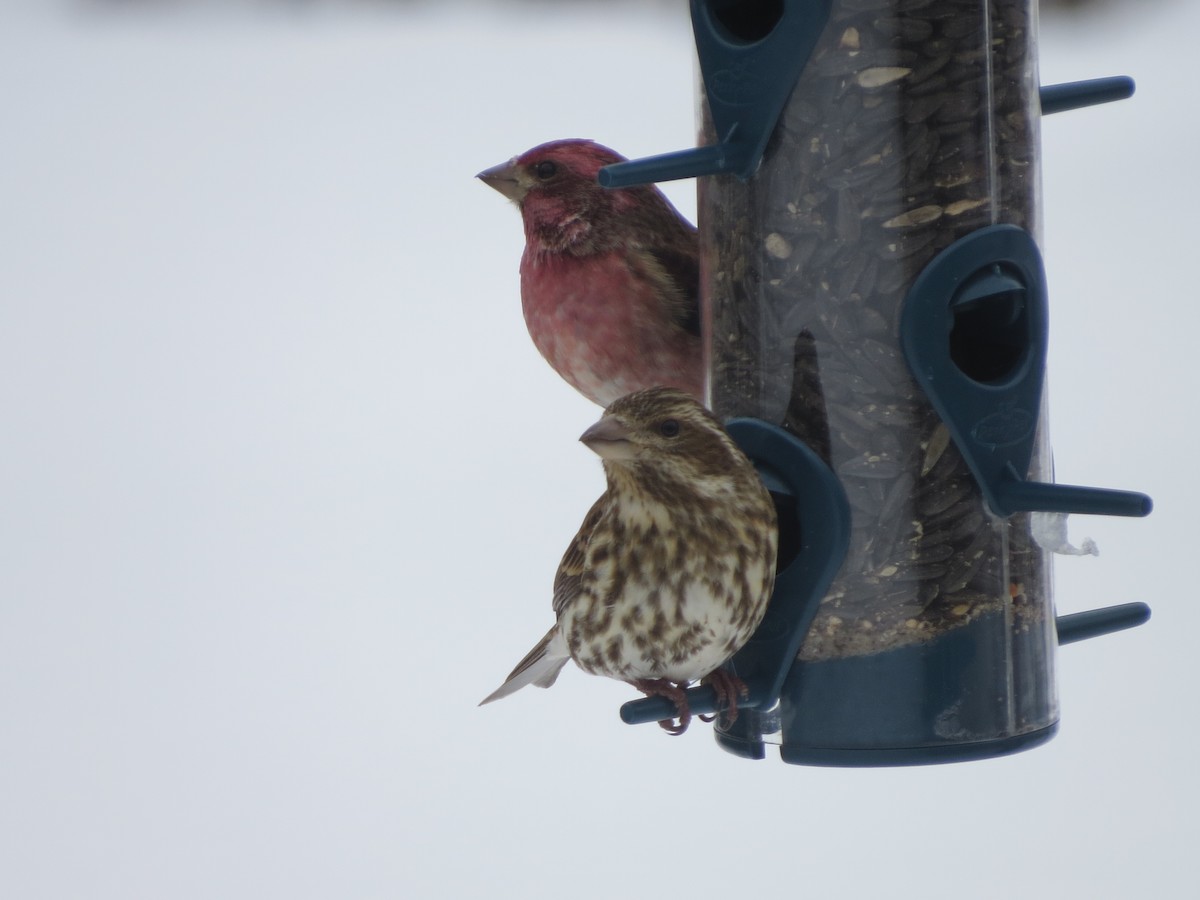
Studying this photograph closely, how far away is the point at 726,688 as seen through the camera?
322cm

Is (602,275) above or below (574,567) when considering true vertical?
above

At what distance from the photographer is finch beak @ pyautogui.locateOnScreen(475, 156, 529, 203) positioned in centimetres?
404

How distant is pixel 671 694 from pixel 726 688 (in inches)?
5.8

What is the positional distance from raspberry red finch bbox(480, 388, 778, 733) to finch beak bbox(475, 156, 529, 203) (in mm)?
1103

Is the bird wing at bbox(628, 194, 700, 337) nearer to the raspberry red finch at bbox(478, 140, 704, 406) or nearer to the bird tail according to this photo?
the raspberry red finch at bbox(478, 140, 704, 406)

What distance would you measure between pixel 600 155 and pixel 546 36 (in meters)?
4.26

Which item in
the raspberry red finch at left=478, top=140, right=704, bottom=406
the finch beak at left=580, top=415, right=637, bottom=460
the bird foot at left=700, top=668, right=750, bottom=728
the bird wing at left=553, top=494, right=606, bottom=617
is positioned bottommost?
the bird foot at left=700, top=668, right=750, bottom=728

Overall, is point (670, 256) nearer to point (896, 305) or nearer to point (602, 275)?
point (602, 275)

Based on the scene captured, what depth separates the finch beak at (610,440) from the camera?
9.74ft

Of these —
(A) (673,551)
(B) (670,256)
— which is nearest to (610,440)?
(A) (673,551)

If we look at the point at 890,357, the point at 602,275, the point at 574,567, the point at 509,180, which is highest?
the point at 509,180

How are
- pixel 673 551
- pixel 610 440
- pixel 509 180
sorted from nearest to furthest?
pixel 610 440 < pixel 673 551 < pixel 509 180

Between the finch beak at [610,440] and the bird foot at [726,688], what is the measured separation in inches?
19.7

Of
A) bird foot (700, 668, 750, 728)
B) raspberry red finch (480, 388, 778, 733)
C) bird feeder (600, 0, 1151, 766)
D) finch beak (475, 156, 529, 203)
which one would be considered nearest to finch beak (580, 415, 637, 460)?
raspberry red finch (480, 388, 778, 733)
